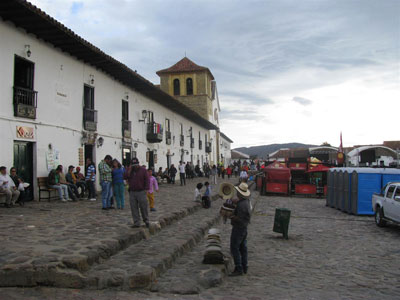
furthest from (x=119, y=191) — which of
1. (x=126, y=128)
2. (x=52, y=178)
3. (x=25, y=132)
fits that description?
(x=126, y=128)

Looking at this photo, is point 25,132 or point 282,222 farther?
point 25,132

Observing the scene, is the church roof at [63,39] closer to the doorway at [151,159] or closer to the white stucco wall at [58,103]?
the white stucco wall at [58,103]

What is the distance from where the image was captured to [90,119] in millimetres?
16016

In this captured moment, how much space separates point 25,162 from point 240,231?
8.71 meters

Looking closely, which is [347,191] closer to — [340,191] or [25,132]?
[340,191]

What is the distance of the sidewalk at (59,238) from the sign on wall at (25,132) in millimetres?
2159

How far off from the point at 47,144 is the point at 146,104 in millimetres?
10479

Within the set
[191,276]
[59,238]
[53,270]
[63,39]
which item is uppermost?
[63,39]

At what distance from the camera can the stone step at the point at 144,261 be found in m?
5.08

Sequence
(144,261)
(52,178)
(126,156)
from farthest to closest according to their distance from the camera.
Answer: (126,156)
(52,178)
(144,261)

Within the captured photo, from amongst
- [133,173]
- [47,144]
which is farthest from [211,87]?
[133,173]

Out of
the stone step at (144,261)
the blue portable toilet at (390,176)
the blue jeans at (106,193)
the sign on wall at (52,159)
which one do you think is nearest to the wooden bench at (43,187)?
the sign on wall at (52,159)

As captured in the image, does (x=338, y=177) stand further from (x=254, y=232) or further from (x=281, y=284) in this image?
(x=281, y=284)

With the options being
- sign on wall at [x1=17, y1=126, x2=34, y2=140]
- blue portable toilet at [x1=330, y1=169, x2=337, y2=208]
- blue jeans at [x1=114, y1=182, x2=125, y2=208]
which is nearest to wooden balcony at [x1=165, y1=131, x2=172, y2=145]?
blue portable toilet at [x1=330, y1=169, x2=337, y2=208]
